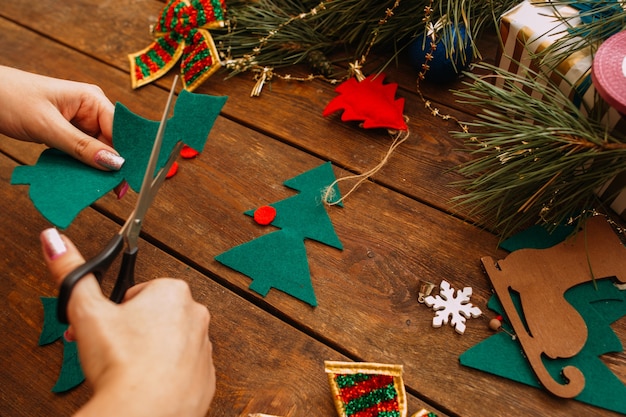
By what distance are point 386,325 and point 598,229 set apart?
36 cm

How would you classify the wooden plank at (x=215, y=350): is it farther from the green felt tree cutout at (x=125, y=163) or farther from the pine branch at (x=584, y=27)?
the pine branch at (x=584, y=27)

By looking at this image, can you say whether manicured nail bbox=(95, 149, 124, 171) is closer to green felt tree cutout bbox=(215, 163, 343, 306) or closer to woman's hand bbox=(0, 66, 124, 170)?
woman's hand bbox=(0, 66, 124, 170)

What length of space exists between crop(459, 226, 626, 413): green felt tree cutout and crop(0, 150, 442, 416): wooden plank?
0.41 feet

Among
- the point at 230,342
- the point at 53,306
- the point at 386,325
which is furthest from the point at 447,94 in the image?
the point at 53,306

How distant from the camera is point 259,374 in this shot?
0.71 meters

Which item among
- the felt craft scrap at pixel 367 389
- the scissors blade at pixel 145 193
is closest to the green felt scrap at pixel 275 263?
the felt craft scrap at pixel 367 389

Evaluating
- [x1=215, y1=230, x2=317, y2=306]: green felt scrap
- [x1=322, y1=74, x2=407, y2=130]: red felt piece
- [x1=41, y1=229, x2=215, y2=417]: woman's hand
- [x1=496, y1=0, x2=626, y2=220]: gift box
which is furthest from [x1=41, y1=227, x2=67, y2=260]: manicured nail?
[x1=496, y1=0, x2=626, y2=220]: gift box

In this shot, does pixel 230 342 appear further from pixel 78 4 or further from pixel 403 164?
pixel 78 4

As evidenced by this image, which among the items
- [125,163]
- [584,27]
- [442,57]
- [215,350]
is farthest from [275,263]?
[584,27]

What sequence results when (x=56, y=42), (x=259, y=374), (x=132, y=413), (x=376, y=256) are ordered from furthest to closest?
(x=56, y=42), (x=376, y=256), (x=259, y=374), (x=132, y=413)

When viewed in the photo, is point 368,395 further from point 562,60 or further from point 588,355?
point 562,60

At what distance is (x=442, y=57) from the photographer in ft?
3.15

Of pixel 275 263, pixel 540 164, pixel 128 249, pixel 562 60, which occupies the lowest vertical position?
pixel 275 263

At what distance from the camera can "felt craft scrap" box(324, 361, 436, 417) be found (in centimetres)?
67
